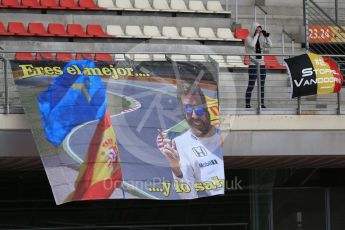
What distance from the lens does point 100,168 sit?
1055 cm

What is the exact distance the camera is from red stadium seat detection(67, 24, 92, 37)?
19.1 m

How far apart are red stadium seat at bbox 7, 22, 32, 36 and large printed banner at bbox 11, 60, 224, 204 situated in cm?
789

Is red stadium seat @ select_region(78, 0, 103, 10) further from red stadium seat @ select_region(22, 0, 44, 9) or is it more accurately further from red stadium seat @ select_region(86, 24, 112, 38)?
red stadium seat @ select_region(22, 0, 44, 9)

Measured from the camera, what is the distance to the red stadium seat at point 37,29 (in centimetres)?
1894

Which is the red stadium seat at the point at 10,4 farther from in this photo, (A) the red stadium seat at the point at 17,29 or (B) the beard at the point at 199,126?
(B) the beard at the point at 199,126

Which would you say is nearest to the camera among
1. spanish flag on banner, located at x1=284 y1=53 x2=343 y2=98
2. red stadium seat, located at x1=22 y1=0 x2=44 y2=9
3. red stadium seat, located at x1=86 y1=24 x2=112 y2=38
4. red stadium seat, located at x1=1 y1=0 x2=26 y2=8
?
spanish flag on banner, located at x1=284 y1=53 x2=343 y2=98

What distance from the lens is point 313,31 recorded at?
20172 millimetres

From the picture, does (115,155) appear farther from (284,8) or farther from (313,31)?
(284,8)

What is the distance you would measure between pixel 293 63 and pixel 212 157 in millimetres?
2076

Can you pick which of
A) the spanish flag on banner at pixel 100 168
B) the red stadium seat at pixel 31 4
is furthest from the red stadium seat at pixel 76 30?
the spanish flag on banner at pixel 100 168

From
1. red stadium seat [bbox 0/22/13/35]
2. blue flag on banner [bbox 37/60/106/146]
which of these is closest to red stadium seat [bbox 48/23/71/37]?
red stadium seat [bbox 0/22/13/35]

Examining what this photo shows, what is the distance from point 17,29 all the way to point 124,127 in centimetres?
871

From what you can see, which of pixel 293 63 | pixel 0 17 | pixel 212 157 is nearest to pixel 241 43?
pixel 0 17

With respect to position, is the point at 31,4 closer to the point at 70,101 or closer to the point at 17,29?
the point at 17,29
